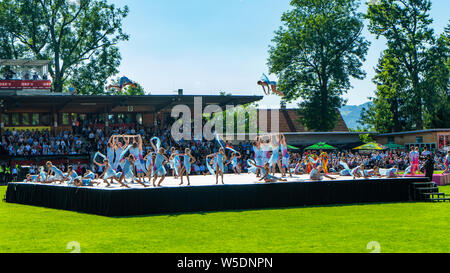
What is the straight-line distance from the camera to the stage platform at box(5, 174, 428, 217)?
18.0m

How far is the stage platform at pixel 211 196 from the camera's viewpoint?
18.0 m

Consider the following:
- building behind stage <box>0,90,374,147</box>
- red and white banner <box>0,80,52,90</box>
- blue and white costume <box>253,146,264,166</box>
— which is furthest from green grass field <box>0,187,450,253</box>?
red and white banner <box>0,80,52,90</box>

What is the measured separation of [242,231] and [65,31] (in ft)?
159

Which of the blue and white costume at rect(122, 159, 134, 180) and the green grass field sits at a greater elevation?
the blue and white costume at rect(122, 159, 134, 180)

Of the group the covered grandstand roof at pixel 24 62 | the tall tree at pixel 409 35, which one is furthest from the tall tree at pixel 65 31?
the tall tree at pixel 409 35

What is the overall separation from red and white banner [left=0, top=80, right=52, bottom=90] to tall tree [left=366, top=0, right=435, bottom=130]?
32.2 meters

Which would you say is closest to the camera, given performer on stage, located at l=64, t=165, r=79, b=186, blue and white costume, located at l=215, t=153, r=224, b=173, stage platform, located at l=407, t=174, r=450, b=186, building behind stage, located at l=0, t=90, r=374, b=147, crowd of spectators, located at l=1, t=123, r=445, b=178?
blue and white costume, located at l=215, t=153, r=224, b=173

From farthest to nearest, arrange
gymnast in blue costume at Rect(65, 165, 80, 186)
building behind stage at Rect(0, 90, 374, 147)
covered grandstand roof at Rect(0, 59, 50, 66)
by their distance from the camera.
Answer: covered grandstand roof at Rect(0, 59, 50, 66)
building behind stage at Rect(0, 90, 374, 147)
gymnast in blue costume at Rect(65, 165, 80, 186)

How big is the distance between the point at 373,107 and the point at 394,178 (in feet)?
183

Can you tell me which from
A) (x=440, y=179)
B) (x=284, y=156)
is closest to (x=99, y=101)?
(x=284, y=156)

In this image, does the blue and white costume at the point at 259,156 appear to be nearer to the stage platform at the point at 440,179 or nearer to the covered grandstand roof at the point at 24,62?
the stage platform at the point at 440,179

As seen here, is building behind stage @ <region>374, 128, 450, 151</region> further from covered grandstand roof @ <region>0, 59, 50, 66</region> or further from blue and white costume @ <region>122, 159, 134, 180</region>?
blue and white costume @ <region>122, 159, 134, 180</region>

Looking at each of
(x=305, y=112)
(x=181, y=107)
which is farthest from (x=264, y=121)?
(x=181, y=107)
